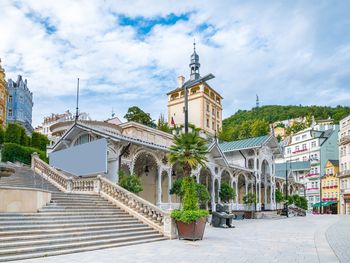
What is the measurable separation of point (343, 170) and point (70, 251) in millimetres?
55031

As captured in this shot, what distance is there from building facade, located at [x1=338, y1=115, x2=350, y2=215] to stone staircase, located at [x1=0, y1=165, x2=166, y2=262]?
47851 millimetres

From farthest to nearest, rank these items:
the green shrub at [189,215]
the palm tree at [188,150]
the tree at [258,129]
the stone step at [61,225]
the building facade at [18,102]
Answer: the building facade at [18,102]
the tree at [258,129]
the palm tree at [188,150]
the green shrub at [189,215]
the stone step at [61,225]

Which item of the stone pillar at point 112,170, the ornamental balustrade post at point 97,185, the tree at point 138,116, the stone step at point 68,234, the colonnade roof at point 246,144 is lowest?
the stone step at point 68,234

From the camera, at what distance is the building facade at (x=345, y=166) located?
56.3 m

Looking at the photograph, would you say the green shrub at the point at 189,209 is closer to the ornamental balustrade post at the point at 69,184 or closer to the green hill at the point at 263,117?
the ornamental balustrade post at the point at 69,184

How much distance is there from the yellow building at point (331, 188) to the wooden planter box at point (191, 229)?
174ft

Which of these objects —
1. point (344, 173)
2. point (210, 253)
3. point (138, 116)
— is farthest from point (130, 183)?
point (344, 173)

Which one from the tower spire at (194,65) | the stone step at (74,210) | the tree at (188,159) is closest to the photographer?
the stone step at (74,210)

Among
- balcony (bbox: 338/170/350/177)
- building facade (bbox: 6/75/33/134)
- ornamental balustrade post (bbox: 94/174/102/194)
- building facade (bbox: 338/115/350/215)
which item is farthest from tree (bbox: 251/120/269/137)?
ornamental balustrade post (bbox: 94/174/102/194)

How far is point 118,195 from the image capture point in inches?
706

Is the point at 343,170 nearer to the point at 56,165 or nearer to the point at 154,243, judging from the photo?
the point at 56,165

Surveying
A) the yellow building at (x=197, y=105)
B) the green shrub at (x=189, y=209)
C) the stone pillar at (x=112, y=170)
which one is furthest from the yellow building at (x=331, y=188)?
the green shrub at (x=189, y=209)

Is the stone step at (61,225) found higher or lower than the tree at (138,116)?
lower

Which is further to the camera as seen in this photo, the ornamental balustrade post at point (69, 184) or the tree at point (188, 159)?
the ornamental balustrade post at point (69, 184)
